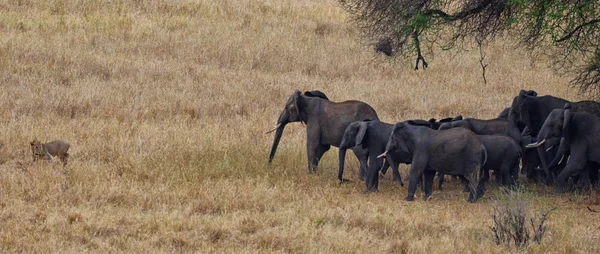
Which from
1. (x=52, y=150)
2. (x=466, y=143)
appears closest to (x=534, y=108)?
(x=466, y=143)

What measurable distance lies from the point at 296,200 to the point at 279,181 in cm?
97

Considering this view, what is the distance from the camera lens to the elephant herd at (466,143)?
499 inches

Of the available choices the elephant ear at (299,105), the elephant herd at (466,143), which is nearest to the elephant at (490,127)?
the elephant herd at (466,143)

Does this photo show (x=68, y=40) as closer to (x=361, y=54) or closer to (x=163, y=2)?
(x=163, y=2)

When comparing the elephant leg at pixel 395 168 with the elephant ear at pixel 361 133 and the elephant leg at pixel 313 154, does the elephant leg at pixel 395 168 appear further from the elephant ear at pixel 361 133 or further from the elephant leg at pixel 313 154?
the elephant leg at pixel 313 154

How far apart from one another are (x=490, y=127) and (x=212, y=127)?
528 cm

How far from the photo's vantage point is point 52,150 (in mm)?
13133

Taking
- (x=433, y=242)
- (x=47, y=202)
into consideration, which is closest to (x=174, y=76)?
(x=47, y=202)

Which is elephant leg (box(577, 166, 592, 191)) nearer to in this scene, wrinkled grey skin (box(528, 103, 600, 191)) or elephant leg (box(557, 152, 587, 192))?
wrinkled grey skin (box(528, 103, 600, 191))

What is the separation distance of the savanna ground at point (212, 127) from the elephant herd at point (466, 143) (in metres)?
0.40

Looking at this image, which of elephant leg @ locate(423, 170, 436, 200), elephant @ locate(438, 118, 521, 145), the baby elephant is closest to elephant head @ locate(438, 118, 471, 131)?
elephant @ locate(438, 118, 521, 145)

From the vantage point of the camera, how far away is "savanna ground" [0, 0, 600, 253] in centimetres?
1025

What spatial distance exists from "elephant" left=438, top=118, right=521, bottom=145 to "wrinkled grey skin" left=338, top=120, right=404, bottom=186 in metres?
0.99

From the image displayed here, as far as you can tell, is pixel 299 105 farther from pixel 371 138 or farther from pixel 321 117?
pixel 371 138
